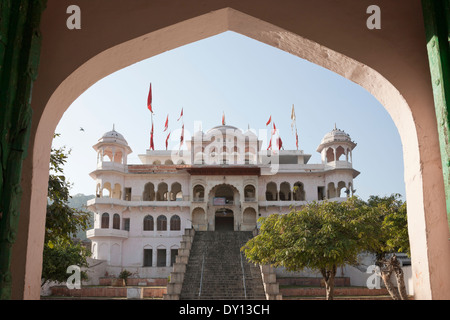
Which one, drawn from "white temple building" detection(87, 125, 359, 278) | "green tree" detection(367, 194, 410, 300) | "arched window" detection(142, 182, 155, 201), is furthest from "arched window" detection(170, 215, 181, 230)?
"green tree" detection(367, 194, 410, 300)

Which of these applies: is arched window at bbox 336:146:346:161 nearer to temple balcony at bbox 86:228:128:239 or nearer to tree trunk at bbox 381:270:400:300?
temple balcony at bbox 86:228:128:239

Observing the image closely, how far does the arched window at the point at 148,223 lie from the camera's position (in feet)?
114

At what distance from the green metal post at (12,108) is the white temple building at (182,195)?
3072 centimetres

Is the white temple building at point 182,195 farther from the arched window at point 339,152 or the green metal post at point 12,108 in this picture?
the green metal post at point 12,108

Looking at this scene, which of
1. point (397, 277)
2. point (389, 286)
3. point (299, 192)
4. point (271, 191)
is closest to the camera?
point (389, 286)

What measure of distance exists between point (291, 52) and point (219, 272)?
795 inches

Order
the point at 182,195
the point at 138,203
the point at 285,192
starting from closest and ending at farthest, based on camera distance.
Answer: the point at 138,203
the point at 182,195
the point at 285,192

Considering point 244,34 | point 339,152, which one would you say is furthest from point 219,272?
point 244,34

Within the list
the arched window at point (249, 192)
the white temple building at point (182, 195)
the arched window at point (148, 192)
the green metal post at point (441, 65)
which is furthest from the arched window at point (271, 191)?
the green metal post at point (441, 65)

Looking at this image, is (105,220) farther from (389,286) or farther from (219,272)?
(389,286)

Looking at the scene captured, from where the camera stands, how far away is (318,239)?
15.4 meters

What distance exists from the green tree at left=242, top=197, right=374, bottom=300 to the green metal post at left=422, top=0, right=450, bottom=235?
12.1 metres

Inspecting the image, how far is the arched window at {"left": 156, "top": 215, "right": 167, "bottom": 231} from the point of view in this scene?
1373 inches
